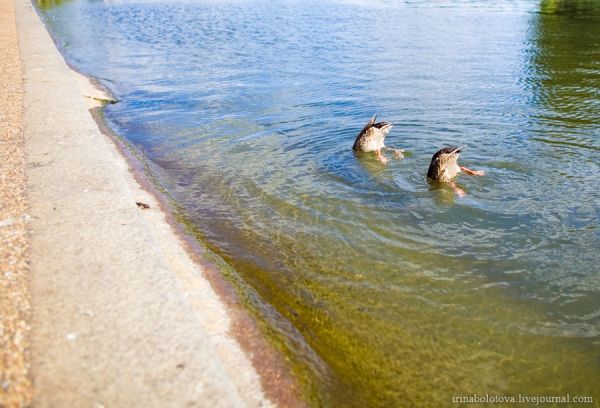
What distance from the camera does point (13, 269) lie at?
4.80m

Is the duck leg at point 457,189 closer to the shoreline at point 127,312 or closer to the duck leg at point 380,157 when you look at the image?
the duck leg at point 380,157

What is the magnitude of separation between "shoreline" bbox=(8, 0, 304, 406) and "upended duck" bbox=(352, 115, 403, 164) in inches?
162

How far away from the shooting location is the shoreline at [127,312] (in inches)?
140

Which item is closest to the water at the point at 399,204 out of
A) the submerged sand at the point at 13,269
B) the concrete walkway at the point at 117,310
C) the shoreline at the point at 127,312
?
the shoreline at the point at 127,312

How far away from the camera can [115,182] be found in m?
7.01

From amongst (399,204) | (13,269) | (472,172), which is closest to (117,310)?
(13,269)

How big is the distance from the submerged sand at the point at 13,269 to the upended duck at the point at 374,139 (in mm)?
5712

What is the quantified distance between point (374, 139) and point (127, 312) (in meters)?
6.42

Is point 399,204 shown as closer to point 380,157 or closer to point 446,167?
point 446,167

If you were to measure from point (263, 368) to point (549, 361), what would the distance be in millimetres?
2594

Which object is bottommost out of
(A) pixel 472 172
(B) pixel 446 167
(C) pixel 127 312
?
(A) pixel 472 172

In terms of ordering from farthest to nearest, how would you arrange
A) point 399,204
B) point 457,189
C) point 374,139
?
point 374,139 → point 457,189 → point 399,204

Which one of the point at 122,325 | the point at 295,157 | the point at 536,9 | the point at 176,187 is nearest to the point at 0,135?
the point at 176,187

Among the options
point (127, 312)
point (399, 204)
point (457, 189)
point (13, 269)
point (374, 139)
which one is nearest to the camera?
point (127, 312)
